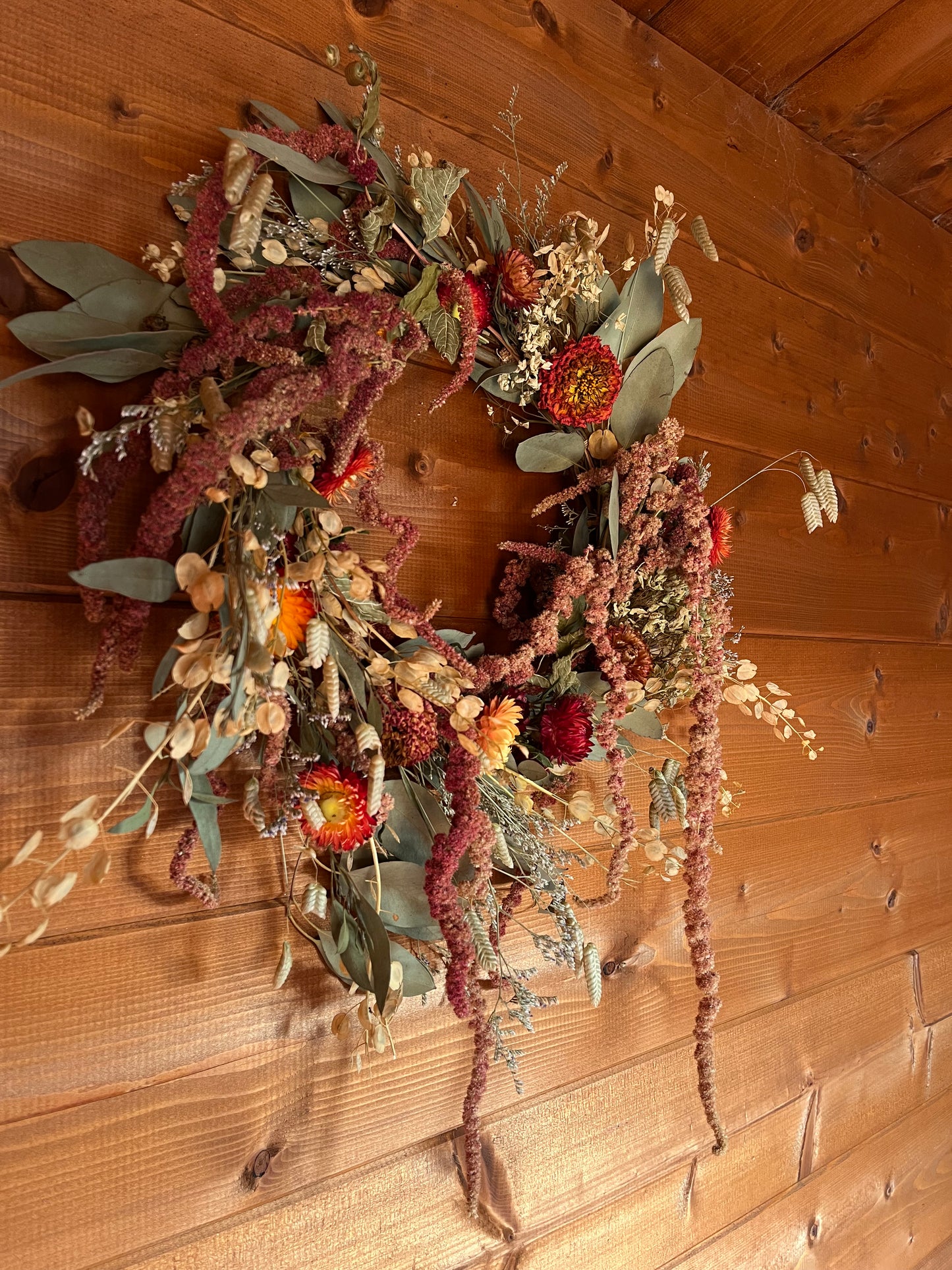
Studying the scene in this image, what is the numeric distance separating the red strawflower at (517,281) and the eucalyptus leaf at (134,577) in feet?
1.52

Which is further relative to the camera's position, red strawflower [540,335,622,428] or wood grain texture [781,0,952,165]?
wood grain texture [781,0,952,165]

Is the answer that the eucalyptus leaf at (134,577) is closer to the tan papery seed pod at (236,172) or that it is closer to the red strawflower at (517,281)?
the tan papery seed pod at (236,172)

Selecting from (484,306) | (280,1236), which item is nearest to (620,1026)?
(280,1236)

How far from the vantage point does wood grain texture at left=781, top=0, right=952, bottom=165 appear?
129 centimetres

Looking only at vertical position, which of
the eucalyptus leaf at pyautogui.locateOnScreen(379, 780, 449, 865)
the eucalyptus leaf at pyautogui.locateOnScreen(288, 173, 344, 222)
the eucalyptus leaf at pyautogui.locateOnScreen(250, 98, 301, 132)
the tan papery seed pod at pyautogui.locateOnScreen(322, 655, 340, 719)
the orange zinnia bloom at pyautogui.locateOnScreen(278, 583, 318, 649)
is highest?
the eucalyptus leaf at pyautogui.locateOnScreen(250, 98, 301, 132)

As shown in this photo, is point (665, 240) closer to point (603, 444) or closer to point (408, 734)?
point (603, 444)

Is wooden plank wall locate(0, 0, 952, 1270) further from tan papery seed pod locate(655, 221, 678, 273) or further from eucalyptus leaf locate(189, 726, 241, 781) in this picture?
tan papery seed pod locate(655, 221, 678, 273)

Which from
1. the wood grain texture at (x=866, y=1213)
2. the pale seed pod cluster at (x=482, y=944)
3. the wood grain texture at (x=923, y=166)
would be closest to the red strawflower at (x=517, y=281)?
the pale seed pod cluster at (x=482, y=944)

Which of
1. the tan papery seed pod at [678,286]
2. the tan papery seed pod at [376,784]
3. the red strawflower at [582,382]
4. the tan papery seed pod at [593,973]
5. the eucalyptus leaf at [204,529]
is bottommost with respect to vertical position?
the tan papery seed pod at [593,973]

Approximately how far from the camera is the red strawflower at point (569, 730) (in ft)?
2.95

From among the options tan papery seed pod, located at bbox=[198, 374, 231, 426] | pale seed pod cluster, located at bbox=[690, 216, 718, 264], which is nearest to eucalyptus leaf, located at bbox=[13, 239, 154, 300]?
tan papery seed pod, located at bbox=[198, 374, 231, 426]

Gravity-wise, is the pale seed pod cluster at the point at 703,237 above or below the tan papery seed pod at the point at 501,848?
above

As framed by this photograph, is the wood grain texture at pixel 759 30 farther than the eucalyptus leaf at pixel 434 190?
Yes

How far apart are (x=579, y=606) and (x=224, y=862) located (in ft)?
1.40
